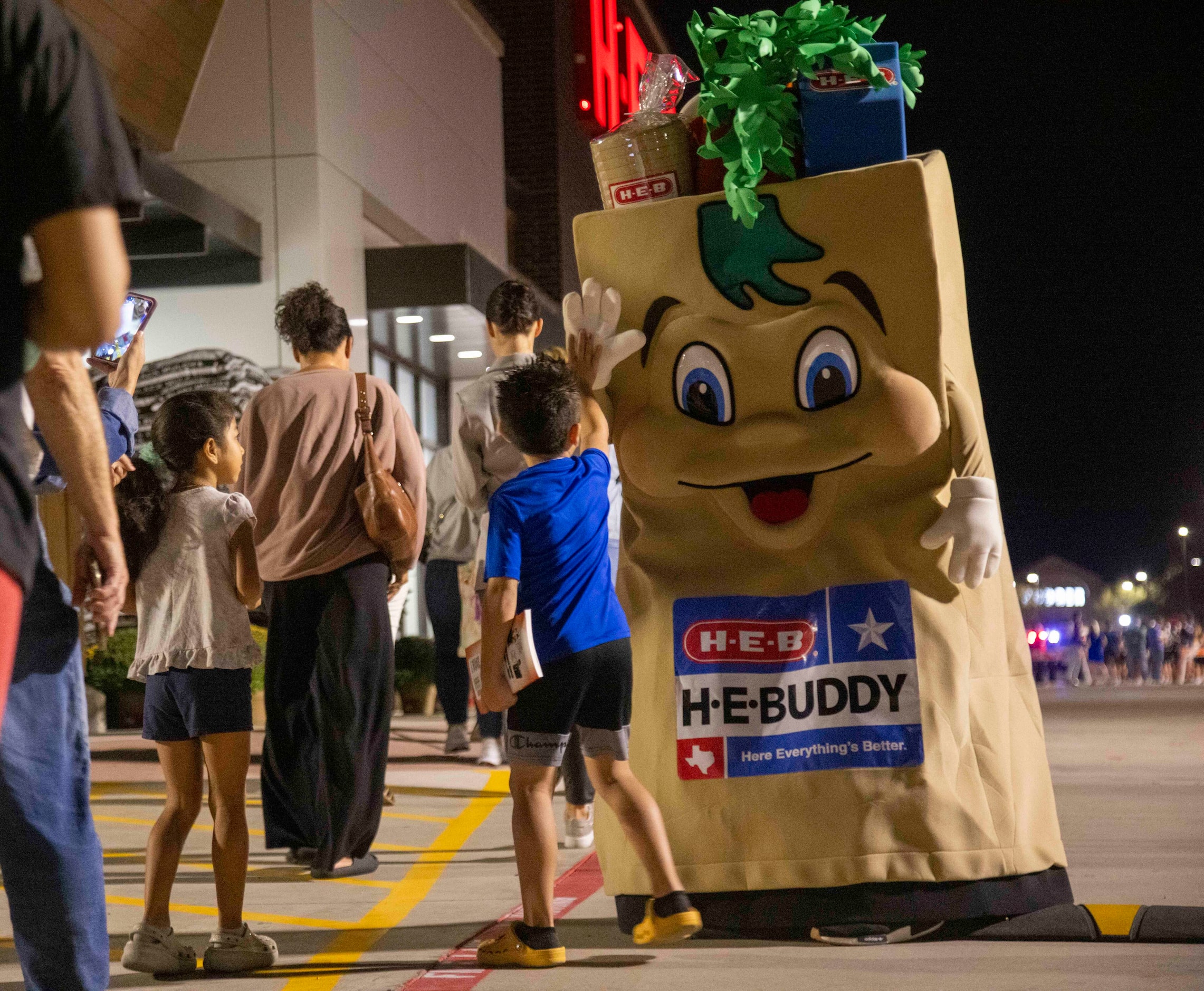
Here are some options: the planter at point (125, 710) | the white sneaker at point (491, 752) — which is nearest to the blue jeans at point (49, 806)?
the white sneaker at point (491, 752)

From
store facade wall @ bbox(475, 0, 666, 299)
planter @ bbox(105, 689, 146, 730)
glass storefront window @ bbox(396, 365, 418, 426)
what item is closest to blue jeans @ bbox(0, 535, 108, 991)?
planter @ bbox(105, 689, 146, 730)

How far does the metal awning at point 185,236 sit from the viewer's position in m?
10.1

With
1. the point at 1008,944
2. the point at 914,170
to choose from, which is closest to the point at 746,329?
the point at 914,170

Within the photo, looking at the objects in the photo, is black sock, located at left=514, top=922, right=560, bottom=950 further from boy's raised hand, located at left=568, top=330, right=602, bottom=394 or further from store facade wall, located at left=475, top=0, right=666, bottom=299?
store facade wall, located at left=475, top=0, right=666, bottom=299

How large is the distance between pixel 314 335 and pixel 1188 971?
127 inches

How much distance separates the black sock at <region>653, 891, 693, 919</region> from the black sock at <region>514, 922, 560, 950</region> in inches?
10.1

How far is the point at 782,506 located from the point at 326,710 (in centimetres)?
179

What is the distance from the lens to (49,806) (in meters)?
2.73

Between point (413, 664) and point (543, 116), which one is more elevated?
point (543, 116)

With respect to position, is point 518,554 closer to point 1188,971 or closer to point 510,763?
point 510,763

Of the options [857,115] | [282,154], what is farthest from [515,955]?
[282,154]

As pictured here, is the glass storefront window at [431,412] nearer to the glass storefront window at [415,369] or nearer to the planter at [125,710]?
the glass storefront window at [415,369]

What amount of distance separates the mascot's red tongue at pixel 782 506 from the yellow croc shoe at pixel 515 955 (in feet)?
3.83

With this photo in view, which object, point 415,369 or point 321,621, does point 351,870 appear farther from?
point 415,369
